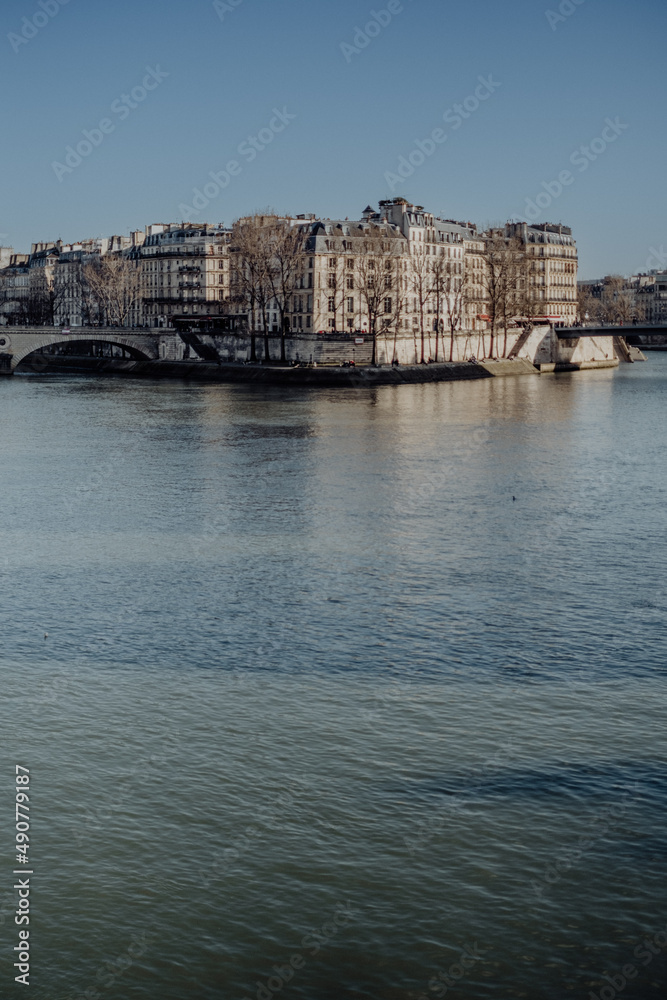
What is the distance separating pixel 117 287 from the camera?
435 ft

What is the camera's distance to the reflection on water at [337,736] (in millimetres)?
13812

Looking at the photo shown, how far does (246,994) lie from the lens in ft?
→ 42.7

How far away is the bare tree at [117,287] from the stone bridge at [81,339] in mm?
17819

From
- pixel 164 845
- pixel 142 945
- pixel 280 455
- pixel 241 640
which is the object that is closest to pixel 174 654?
pixel 241 640

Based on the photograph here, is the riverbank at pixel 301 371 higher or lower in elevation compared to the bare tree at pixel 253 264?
lower

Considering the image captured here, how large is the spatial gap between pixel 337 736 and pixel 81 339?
9191cm

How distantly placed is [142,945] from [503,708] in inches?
319

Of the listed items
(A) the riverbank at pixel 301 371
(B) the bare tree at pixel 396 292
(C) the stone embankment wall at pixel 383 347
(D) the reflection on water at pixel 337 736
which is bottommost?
(D) the reflection on water at pixel 337 736

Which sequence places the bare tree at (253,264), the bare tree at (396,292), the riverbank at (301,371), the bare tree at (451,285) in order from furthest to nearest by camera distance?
the bare tree at (451,285) → the bare tree at (396,292) → the bare tree at (253,264) → the riverbank at (301,371)

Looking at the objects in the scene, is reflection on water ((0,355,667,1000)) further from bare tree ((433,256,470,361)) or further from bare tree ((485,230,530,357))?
bare tree ((433,256,470,361))

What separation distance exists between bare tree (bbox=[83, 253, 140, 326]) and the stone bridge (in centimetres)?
1782

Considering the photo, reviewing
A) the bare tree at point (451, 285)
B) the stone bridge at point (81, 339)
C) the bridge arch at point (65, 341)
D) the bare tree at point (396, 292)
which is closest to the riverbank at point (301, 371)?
the bridge arch at point (65, 341)

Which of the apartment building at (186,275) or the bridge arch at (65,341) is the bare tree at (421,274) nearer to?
the apartment building at (186,275)

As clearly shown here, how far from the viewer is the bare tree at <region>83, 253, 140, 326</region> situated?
437 feet
